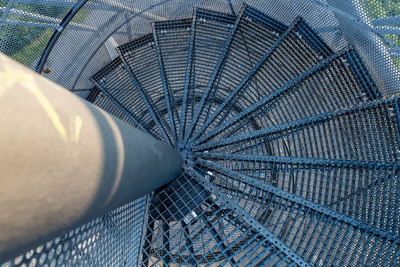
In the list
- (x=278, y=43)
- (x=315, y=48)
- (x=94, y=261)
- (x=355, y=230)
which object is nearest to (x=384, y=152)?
(x=355, y=230)

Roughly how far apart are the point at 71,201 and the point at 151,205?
4524mm

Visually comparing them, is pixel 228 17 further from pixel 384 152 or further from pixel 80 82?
pixel 384 152

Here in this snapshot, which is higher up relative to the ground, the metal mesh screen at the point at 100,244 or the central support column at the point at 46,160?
the central support column at the point at 46,160

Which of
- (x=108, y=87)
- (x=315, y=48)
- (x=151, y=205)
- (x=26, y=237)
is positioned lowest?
(x=151, y=205)

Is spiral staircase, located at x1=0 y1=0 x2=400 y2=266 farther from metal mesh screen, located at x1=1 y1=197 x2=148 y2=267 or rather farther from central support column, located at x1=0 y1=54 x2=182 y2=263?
central support column, located at x1=0 y1=54 x2=182 y2=263

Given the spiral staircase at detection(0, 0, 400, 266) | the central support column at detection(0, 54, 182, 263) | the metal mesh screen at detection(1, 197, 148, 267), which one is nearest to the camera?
the central support column at detection(0, 54, 182, 263)

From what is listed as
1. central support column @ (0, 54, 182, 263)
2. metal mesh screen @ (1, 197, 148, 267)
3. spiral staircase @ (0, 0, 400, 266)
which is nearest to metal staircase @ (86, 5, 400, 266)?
spiral staircase @ (0, 0, 400, 266)

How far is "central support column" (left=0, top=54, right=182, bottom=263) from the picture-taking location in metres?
1.08

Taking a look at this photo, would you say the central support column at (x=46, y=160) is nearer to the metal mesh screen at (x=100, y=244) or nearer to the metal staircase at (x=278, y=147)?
the metal mesh screen at (x=100, y=244)

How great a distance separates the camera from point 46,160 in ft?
3.92

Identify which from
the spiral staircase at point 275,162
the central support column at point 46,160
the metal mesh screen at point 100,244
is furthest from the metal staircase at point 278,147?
the central support column at point 46,160

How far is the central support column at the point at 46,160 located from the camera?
1079mm

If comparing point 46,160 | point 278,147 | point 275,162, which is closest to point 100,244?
point 46,160

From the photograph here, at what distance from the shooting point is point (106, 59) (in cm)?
826
